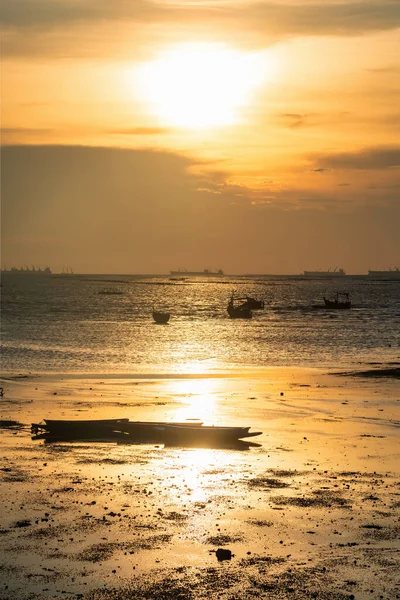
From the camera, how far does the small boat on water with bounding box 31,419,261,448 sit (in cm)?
2567

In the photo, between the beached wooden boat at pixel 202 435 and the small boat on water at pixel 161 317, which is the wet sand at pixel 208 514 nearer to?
the beached wooden boat at pixel 202 435

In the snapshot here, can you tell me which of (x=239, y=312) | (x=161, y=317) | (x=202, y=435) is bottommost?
(x=202, y=435)

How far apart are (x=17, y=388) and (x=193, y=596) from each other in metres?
27.7

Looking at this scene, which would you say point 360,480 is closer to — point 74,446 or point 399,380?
point 74,446

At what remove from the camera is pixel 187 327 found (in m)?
114

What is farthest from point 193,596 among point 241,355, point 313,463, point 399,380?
point 241,355

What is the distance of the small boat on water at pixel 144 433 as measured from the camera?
2567 cm

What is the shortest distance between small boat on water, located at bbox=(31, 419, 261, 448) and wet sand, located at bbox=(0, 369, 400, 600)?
30.8 inches

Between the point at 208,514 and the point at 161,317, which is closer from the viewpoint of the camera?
the point at 208,514

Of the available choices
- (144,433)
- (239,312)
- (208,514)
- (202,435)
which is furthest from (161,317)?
(208,514)

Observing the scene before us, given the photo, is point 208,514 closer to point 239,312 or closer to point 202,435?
point 202,435

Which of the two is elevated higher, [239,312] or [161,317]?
[239,312]

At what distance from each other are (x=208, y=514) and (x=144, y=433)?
885cm

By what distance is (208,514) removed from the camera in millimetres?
17734
